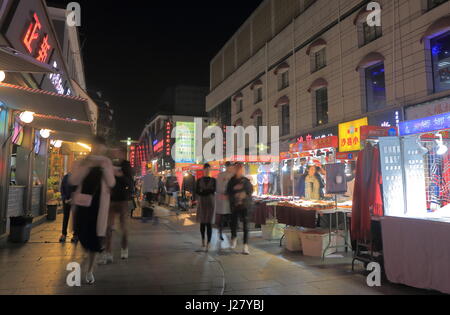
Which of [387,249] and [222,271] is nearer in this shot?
[387,249]

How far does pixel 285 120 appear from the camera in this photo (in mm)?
22547

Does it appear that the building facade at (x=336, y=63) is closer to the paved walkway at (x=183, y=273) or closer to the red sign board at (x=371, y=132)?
the red sign board at (x=371, y=132)

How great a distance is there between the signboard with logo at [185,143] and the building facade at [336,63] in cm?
2033

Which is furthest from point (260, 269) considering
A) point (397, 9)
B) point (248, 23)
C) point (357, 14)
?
point (248, 23)

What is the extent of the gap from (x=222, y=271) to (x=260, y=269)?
75 cm

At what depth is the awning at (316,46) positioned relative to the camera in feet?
58.2

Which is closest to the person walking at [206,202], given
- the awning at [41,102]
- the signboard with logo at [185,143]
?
the awning at [41,102]

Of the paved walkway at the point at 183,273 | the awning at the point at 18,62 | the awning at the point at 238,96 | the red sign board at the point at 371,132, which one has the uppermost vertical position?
the awning at the point at 238,96

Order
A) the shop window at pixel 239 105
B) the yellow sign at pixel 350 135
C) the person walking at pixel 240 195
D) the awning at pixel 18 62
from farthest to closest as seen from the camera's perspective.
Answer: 1. the shop window at pixel 239 105
2. the yellow sign at pixel 350 135
3. the person walking at pixel 240 195
4. the awning at pixel 18 62

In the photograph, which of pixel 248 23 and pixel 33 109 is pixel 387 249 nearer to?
pixel 33 109

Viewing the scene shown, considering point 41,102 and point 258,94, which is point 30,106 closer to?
point 41,102

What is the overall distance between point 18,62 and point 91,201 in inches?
122

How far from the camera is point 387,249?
520 centimetres

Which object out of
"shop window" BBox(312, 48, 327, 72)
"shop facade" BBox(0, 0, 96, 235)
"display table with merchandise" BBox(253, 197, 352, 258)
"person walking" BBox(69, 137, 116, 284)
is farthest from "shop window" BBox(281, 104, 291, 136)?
"person walking" BBox(69, 137, 116, 284)
